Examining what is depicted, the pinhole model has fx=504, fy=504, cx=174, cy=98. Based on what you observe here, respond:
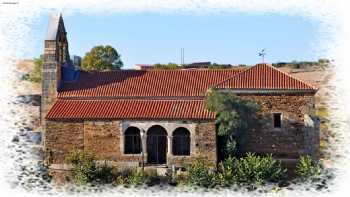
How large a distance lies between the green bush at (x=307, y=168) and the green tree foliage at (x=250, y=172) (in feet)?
2.22

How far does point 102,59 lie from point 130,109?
20358 mm

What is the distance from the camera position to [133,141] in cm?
2330

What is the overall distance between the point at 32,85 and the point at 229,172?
20.5m

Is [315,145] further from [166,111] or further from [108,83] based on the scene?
[108,83]

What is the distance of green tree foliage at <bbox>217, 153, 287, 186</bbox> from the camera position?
19.6 m

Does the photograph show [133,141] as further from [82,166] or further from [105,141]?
[82,166]

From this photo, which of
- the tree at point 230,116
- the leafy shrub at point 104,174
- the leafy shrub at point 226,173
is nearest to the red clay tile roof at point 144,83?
the tree at point 230,116

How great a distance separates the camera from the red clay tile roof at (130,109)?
74.9 feet

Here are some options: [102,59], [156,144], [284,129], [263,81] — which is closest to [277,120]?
[284,129]

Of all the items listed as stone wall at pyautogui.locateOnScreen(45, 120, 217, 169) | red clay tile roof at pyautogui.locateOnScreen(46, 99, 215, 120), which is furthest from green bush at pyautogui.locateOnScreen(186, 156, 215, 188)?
red clay tile roof at pyautogui.locateOnScreen(46, 99, 215, 120)

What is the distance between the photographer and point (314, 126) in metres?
23.0

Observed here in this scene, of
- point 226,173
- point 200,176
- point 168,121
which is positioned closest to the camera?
point 200,176

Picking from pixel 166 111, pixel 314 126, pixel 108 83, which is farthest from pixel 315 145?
pixel 108 83

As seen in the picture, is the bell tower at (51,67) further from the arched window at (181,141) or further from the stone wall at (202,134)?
the arched window at (181,141)
